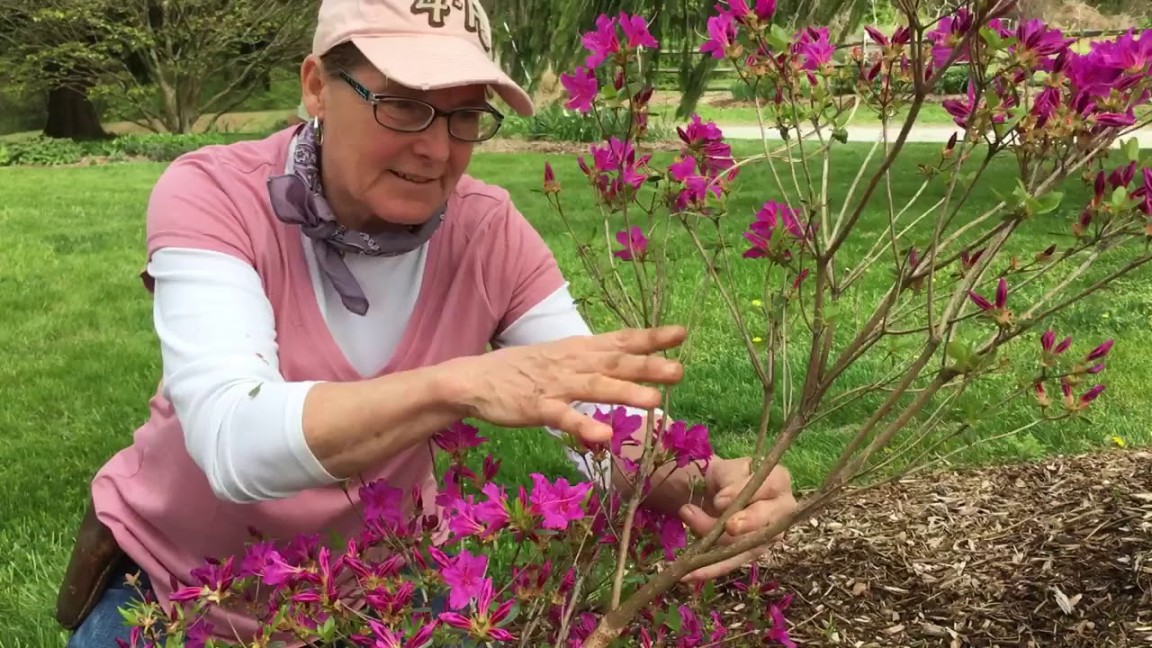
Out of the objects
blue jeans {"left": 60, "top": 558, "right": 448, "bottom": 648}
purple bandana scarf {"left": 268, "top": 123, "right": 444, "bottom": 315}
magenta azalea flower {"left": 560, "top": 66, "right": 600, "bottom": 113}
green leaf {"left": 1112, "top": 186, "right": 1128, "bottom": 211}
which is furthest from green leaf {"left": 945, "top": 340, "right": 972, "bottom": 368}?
blue jeans {"left": 60, "top": 558, "right": 448, "bottom": 648}

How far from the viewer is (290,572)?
127 centimetres

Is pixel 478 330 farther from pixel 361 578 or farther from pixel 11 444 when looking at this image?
pixel 11 444

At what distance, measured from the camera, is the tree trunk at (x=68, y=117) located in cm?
2114

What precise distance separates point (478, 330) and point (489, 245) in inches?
6.2

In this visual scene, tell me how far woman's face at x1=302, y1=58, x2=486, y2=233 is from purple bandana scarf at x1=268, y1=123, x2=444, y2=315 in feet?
0.11

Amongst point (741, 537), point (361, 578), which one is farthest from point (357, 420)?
point (741, 537)

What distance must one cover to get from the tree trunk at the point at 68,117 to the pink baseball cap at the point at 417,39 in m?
22.0

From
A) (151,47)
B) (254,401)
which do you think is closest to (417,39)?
(254,401)

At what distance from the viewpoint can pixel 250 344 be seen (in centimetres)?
141

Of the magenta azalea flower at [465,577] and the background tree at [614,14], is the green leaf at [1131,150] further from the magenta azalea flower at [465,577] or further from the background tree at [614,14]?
the background tree at [614,14]

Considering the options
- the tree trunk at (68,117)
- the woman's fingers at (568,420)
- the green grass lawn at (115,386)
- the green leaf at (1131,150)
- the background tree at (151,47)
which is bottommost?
the tree trunk at (68,117)

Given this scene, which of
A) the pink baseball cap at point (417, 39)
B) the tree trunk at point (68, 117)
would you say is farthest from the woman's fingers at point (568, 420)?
the tree trunk at point (68, 117)

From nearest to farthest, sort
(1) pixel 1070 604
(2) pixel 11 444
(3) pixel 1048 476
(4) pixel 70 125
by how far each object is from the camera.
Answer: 1. (1) pixel 1070 604
2. (3) pixel 1048 476
3. (2) pixel 11 444
4. (4) pixel 70 125

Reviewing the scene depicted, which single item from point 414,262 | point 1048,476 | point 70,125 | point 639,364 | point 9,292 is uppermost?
point 639,364
